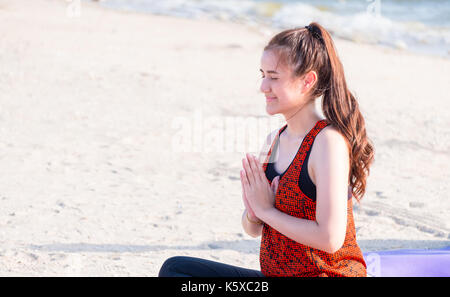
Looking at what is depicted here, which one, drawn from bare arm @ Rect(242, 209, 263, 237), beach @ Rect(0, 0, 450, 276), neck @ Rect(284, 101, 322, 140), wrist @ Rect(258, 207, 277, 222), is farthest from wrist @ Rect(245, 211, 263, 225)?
beach @ Rect(0, 0, 450, 276)

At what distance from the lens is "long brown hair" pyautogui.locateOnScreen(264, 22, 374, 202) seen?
2174 mm

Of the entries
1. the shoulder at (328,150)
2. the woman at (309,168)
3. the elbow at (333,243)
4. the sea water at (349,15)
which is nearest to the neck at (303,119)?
the woman at (309,168)

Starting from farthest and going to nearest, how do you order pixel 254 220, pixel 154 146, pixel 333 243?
pixel 154 146 → pixel 254 220 → pixel 333 243

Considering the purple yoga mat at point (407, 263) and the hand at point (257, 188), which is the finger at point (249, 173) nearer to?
the hand at point (257, 188)

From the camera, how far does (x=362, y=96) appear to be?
25.1 feet

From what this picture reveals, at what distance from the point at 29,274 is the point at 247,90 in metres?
4.58

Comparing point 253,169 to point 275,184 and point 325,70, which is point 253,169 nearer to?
point 275,184

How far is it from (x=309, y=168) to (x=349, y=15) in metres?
14.3

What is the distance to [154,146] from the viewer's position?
230 inches

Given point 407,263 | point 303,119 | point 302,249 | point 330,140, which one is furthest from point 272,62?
point 407,263

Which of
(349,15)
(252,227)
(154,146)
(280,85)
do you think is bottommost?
(154,146)

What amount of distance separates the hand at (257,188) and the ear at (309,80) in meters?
0.30

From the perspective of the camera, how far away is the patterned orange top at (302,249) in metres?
2.15
